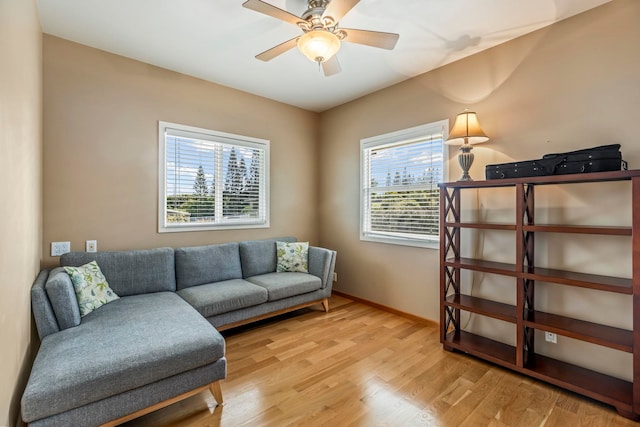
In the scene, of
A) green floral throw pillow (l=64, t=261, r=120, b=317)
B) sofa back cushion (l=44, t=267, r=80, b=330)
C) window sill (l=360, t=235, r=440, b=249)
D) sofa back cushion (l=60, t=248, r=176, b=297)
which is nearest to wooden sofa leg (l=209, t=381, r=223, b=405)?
sofa back cushion (l=44, t=267, r=80, b=330)

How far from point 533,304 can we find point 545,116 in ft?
5.05

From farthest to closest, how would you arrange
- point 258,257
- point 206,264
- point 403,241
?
point 258,257 → point 403,241 → point 206,264

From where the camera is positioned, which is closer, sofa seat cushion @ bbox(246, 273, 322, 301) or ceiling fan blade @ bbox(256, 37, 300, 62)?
ceiling fan blade @ bbox(256, 37, 300, 62)

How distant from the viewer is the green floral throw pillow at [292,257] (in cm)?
362

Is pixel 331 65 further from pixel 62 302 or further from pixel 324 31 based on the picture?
pixel 62 302

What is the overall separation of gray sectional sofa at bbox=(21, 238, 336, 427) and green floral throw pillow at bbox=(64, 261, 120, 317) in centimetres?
7

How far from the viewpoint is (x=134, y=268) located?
2688 mm

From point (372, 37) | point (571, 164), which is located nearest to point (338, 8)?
point (372, 37)

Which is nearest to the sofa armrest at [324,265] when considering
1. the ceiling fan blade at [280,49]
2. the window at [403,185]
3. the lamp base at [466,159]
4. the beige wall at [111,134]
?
the window at [403,185]

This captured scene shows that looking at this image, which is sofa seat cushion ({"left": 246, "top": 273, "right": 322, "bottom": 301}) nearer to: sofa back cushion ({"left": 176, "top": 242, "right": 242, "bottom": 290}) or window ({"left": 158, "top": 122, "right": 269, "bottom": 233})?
sofa back cushion ({"left": 176, "top": 242, "right": 242, "bottom": 290})

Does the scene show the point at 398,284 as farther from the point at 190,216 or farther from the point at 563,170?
the point at 190,216

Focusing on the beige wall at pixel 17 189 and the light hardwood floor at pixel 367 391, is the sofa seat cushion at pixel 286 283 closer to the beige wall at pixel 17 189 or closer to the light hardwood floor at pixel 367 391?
the light hardwood floor at pixel 367 391

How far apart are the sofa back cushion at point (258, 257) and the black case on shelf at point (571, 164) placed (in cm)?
253

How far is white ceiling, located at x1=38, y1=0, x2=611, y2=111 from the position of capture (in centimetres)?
213
